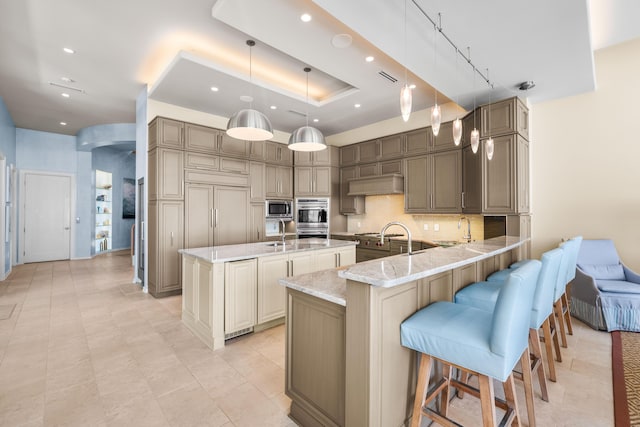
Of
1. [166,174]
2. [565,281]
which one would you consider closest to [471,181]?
[565,281]

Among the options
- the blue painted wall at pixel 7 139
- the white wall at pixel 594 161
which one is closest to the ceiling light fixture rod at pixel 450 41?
the white wall at pixel 594 161

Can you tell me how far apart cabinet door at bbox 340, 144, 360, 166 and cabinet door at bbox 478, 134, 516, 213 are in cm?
245

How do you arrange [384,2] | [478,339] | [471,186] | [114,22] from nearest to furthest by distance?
→ 1. [478,339]
2. [384,2]
3. [114,22]
4. [471,186]

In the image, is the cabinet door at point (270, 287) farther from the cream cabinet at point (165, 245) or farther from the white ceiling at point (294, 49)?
the white ceiling at point (294, 49)

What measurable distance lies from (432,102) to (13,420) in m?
5.88

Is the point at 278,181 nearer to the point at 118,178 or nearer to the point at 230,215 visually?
the point at 230,215

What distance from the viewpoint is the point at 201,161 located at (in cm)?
479

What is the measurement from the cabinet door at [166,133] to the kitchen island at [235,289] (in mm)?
2172

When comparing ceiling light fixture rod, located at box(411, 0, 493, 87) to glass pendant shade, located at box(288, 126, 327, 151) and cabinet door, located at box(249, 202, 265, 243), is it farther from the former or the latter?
cabinet door, located at box(249, 202, 265, 243)

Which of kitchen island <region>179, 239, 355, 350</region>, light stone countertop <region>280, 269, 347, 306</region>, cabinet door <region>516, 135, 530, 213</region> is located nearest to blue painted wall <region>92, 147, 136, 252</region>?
kitchen island <region>179, 239, 355, 350</region>

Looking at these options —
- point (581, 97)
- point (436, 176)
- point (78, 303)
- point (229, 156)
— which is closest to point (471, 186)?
point (436, 176)

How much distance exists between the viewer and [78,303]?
4.12 metres

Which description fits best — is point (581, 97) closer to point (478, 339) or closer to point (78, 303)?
point (478, 339)

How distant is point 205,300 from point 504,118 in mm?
4349
